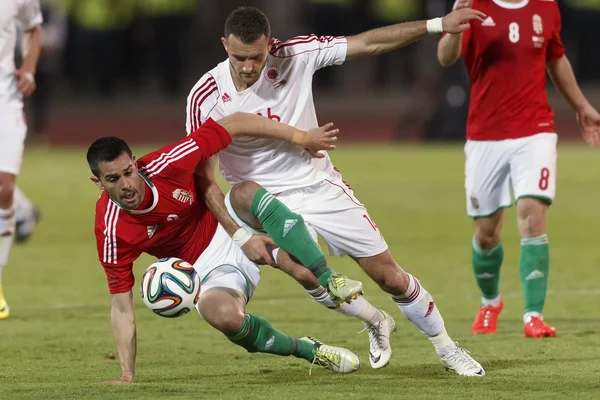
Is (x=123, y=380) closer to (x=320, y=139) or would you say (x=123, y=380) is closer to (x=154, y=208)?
(x=154, y=208)

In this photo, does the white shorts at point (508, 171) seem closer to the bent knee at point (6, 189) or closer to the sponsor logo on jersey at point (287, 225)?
the sponsor logo on jersey at point (287, 225)

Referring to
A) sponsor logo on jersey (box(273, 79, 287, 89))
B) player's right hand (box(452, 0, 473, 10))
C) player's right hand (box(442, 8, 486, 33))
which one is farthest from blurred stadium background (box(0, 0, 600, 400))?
player's right hand (box(452, 0, 473, 10))

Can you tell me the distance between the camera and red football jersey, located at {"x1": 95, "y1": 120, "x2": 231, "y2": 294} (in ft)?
20.7

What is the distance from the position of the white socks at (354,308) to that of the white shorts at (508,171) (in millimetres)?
1331

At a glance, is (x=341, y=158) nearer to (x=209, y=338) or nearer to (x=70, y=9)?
(x=70, y=9)

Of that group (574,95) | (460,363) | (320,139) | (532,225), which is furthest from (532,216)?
(320,139)

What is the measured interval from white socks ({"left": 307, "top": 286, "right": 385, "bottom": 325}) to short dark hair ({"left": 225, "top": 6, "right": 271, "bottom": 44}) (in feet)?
4.35

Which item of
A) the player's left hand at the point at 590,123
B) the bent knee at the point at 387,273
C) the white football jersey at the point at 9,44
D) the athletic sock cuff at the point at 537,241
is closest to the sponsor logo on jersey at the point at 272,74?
the bent knee at the point at 387,273

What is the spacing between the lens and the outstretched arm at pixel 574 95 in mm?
8023

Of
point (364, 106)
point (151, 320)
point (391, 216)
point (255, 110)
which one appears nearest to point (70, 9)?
point (364, 106)

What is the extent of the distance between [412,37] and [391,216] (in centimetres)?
806

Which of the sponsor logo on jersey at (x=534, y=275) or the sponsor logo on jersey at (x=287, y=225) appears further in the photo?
the sponsor logo on jersey at (x=534, y=275)

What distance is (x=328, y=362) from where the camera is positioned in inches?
257

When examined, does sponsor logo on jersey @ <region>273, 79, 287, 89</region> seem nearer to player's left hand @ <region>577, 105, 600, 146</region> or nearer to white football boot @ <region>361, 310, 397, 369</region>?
white football boot @ <region>361, 310, 397, 369</region>
